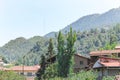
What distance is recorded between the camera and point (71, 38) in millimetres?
59094

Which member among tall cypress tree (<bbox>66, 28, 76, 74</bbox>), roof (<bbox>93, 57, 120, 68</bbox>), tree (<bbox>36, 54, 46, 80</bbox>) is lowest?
tree (<bbox>36, 54, 46, 80</bbox>)

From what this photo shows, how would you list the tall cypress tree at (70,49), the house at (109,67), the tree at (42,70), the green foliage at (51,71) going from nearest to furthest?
the house at (109,67) → the tall cypress tree at (70,49) → the green foliage at (51,71) → the tree at (42,70)

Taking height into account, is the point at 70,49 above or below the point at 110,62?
above

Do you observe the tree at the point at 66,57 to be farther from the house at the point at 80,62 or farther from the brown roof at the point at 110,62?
the brown roof at the point at 110,62

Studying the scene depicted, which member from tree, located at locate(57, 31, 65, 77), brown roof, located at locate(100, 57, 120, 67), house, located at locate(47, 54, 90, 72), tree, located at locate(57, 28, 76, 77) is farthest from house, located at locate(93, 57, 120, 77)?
house, located at locate(47, 54, 90, 72)

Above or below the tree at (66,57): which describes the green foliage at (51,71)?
below

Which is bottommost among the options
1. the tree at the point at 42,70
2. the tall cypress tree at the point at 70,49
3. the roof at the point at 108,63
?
the tree at the point at 42,70

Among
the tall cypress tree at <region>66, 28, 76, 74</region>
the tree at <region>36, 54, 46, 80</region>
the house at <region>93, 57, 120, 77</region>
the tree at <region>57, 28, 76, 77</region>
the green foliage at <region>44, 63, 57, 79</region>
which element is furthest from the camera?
the tree at <region>36, 54, 46, 80</region>

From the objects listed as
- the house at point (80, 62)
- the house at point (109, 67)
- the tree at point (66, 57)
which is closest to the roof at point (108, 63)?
the house at point (109, 67)

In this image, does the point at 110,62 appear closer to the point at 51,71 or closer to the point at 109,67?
the point at 109,67

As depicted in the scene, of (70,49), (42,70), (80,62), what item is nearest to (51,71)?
(70,49)

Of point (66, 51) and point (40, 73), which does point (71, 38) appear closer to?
point (66, 51)

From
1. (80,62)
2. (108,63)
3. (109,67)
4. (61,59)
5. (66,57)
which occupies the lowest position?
(109,67)

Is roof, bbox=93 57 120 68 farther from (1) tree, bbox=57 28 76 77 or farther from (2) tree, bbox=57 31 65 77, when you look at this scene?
(2) tree, bbox=57 31 65 77
